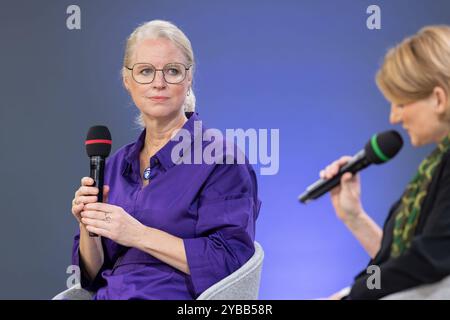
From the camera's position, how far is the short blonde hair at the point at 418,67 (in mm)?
1485

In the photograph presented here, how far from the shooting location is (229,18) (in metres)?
2.88

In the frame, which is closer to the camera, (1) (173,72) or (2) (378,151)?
(2) (378,151)

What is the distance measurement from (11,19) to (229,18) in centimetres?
98

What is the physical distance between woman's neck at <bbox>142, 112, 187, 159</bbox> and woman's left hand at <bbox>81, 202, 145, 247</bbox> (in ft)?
1.04

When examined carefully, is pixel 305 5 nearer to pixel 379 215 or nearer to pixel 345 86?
pixel 345 86

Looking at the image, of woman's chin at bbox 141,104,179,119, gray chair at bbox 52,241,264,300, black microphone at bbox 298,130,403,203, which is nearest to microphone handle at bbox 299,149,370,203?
black microphone at bbox 298,130,403,203

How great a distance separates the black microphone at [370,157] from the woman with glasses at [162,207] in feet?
1.56

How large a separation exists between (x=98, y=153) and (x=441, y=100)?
0.94 m

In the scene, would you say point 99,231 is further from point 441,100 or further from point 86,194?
A: point 441,100

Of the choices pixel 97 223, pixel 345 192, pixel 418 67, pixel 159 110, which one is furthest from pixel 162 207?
pixel 418 67

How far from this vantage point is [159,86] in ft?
6.80

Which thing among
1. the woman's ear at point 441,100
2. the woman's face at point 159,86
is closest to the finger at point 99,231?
the woman's face at point 159,86

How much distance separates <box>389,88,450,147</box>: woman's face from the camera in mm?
1497
